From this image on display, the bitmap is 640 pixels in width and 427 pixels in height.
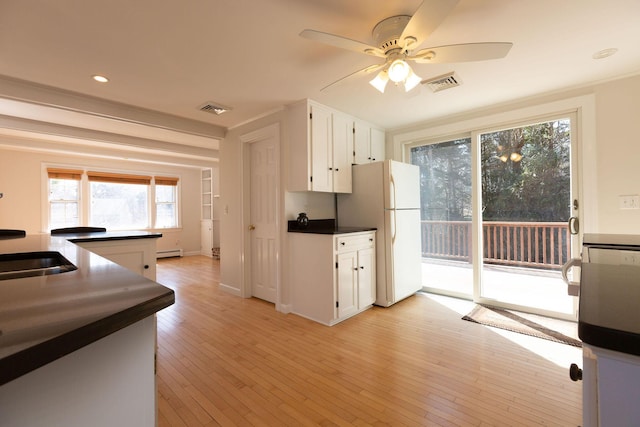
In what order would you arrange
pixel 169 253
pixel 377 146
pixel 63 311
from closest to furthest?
1. pixel 63 311
2. pixel 377 146
3. pixel 169 253

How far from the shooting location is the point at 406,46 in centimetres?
177

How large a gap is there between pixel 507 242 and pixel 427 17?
2912mm

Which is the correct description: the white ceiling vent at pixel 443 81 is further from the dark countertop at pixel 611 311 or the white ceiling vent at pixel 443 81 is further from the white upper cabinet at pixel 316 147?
the dark countertop at pixel 611 311

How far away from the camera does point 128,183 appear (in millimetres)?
6379

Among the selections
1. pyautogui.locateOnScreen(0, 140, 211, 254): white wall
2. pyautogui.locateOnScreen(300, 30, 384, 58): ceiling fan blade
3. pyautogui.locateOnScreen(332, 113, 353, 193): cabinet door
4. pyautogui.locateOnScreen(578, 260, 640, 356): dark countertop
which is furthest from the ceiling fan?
pyautogui.locateOnScreen(0, 140, 211, 254): white wall

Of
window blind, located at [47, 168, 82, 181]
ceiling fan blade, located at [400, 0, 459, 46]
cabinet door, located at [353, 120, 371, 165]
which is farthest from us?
window blind, located at [47, 168, 82, 181]

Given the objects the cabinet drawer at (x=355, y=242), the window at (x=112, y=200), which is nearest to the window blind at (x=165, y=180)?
the window at (x=112, y=200)

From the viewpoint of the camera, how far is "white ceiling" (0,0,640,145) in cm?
169

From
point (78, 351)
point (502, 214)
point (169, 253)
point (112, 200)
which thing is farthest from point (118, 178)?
point (502, 214)

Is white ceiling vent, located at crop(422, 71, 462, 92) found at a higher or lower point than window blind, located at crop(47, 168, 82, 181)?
higher

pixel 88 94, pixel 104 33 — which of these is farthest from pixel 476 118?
pixel 88 94

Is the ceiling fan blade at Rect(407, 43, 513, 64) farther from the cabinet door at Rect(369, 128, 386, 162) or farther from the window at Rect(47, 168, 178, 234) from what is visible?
the window at Rect(47, 168, 178, 234)

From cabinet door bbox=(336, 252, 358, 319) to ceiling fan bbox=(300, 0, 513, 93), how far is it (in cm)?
176

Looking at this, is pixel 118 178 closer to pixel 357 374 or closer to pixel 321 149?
pixel 321 149
